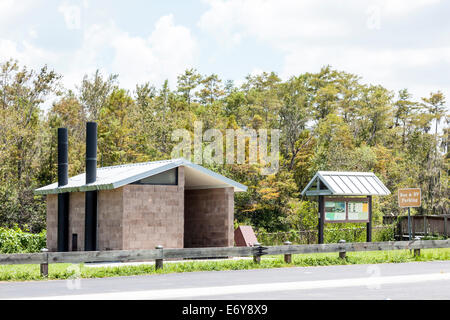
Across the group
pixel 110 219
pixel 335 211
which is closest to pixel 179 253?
pixel 110 219

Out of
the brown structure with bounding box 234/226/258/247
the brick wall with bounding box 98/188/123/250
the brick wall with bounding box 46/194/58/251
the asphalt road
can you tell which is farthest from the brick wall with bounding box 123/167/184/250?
the brick wall with bounding box 46/194/58/251

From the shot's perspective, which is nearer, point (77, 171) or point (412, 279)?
point (412, 279)

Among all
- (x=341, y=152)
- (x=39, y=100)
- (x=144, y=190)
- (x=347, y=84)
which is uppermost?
(x=347, y=84)

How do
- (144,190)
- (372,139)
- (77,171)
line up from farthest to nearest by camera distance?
(372,139) < (77,171) < (144,190)

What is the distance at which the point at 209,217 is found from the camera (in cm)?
2839

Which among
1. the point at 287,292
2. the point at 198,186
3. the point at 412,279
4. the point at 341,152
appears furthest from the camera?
the point at 341,152

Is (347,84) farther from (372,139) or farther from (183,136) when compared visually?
(183,136)

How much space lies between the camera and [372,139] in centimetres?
6662

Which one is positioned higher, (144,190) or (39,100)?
(39,100)

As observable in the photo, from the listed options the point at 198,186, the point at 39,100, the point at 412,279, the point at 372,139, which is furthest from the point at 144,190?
the point at 372,139

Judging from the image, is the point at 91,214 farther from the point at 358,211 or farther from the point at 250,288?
the point at 250,288

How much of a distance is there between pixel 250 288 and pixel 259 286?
1.54 ft

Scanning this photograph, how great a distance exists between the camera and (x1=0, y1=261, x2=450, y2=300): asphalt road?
1265cm

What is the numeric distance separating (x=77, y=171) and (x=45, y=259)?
28226 millimetres
